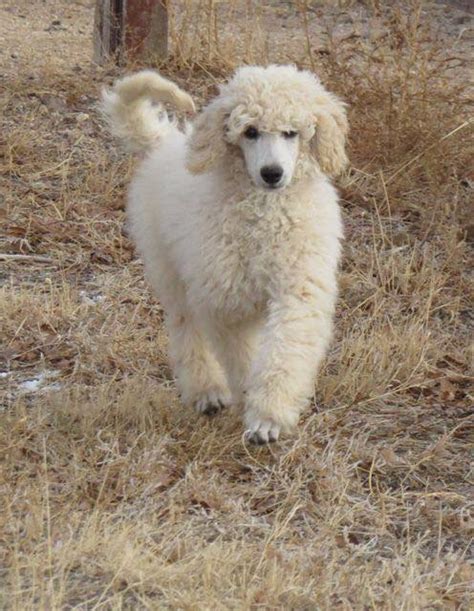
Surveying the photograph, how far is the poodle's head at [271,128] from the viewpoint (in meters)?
5.24

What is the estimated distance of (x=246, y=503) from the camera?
16.1ft

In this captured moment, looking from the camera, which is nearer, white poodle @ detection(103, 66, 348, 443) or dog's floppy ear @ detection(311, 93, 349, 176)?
white poodle @ detection(103, 66, 348, 443)

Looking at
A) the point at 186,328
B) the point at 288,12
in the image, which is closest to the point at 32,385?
the point at 186,328

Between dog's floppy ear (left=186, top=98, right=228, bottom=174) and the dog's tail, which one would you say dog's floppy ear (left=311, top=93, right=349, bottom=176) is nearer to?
dog's floppy ear (left=186, top=98, right=228, bottom=174)

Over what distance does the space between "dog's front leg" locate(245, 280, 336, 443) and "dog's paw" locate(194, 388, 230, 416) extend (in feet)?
1.68

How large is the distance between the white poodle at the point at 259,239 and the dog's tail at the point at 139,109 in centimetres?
44

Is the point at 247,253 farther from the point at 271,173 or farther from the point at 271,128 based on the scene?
the point at 271,128

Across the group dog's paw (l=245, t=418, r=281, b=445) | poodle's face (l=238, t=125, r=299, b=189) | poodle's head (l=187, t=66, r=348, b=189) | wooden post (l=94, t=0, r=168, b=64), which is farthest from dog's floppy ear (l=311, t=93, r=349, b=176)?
wooden post (l=94, t=0, r=168, b=64)

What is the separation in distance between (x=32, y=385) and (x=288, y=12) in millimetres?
6775

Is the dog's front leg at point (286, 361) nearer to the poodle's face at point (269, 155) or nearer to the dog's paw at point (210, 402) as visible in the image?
the poodle's face at point (269, 155)

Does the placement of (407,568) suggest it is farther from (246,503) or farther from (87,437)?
(87,437)

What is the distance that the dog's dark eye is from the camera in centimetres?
530

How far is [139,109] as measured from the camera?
608 cm

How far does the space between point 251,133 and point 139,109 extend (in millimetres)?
922
